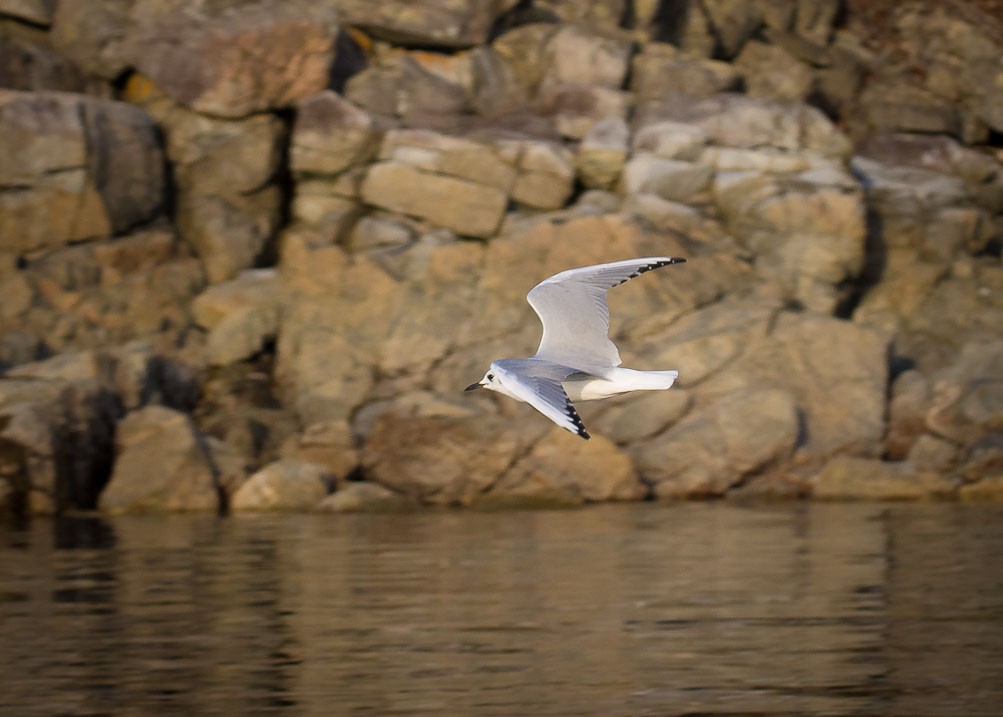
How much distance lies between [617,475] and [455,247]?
4031mm

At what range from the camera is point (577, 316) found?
25.6ft

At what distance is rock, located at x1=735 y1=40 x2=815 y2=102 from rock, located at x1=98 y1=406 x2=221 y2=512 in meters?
11.6

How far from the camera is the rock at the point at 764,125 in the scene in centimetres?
1788

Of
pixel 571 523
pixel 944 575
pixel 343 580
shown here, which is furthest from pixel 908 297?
pixel 343 580

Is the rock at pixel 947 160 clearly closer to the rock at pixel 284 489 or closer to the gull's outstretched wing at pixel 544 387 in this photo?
the rock at pixel 284 489

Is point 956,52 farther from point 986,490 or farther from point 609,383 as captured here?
point 609,383

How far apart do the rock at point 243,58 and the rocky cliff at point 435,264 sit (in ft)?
0.13

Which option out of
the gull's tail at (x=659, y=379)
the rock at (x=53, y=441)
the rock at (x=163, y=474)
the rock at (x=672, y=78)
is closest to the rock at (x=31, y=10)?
the rock at (x=53, y=441)

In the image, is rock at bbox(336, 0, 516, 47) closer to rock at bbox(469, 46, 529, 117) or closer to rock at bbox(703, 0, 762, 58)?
rock at bbox(469, 46, 529, 117)

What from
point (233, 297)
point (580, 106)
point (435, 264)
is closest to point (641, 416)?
point (435, 264)

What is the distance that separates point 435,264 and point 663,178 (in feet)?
10.6

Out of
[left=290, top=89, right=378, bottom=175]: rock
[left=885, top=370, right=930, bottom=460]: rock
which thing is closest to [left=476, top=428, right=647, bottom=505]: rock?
[left=885, top=370, right=930, bottom=460]: rock

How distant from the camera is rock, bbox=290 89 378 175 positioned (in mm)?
17375

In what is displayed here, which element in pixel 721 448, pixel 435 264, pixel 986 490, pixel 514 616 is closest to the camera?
pixel 514 616
